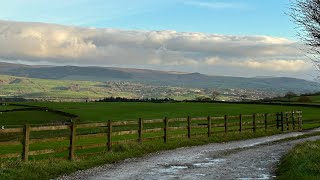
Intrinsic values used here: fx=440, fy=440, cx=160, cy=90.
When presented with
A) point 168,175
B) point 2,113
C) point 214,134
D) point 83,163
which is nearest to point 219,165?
point 168,175

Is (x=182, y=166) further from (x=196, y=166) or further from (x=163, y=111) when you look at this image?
(x=163, y=111)

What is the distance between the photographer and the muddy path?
531 inches

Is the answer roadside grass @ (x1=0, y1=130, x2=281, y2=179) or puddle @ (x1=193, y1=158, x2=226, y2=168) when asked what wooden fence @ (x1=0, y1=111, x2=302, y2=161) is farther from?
puddle @ (x1=193, y1=158, x2=226, y2=168)

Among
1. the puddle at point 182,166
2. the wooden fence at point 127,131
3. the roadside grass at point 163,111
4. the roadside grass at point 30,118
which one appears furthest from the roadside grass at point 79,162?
the roadside grass at point 30,118

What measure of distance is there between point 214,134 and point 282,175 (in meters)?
15.4

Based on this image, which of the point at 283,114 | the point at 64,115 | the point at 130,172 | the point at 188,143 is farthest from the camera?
the point at 64,115

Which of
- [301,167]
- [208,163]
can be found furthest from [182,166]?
[301,167]

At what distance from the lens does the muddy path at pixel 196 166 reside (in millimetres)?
13492

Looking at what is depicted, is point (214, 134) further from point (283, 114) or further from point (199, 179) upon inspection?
point (199, 179)

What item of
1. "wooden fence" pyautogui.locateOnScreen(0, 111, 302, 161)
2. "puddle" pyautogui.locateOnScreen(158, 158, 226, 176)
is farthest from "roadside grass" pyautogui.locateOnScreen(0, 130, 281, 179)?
"puddle" pyautogui.locateOnScreen(158, 158, 226, 176)

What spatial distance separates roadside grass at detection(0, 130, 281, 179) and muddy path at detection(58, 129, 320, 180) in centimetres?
56

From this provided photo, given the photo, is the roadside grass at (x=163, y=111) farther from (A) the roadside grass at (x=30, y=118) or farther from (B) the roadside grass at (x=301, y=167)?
(B) the roadside grass at (x=301, y=167)

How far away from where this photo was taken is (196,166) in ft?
51.5

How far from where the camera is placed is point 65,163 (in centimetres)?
1498
